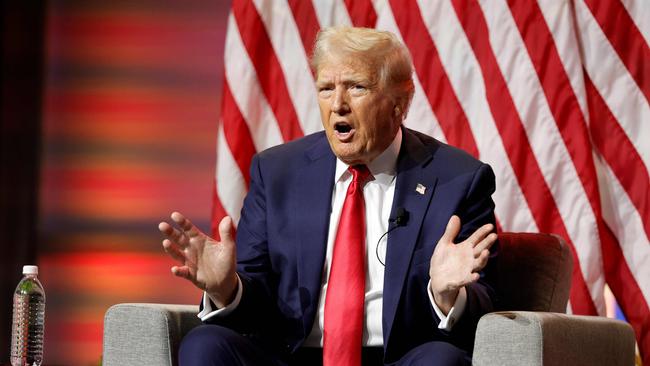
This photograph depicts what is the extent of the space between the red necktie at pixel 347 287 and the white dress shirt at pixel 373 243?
3cm

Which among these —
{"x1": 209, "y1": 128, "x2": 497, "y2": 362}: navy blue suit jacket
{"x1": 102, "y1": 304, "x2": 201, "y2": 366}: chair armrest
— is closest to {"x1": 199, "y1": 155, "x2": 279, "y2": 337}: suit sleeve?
{"x1": 209, "y1": 128, "x2": 497, "y2": 362}: navy blue suit jacket

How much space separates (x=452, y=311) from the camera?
2.44 m

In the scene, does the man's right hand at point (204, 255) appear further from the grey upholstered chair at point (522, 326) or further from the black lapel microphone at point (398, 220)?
the black lapel microphone at point (398, 220)

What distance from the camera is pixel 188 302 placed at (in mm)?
4391

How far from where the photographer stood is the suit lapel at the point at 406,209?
2.60 meters

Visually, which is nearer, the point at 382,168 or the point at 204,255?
the point at 204,255

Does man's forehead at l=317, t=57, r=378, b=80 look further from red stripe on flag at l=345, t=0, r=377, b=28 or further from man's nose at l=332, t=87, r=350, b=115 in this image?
red stripe on flag at l=345, t=0, r=377, b=28

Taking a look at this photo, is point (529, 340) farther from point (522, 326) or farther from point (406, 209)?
point (406, 209)

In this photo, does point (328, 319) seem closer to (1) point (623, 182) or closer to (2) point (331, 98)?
(2) point (331, 98)

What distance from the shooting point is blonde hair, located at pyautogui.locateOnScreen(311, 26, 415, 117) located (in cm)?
276

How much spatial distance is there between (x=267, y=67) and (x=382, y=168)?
1.11m

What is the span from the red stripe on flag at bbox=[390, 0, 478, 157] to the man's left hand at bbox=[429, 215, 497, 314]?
1193 mm

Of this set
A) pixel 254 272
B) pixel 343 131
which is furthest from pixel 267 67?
pixel 254 272

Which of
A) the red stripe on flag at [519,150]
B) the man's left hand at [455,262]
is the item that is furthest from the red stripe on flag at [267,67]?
the man's left hand at [455,262]
